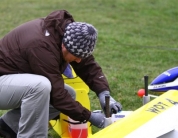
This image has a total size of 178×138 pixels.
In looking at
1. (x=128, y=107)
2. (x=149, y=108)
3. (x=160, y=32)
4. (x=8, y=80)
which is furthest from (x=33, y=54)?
(x=160, y=32)

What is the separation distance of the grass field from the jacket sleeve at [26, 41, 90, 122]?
149cm

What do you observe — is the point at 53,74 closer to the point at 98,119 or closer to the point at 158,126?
the point at 98,119

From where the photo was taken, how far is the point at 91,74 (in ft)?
11.4

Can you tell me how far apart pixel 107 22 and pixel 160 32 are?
134 centimetres

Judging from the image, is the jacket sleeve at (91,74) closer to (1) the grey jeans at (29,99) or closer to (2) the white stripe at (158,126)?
(1) the grey jeans at (29,99)

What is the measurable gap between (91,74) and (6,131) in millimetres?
860

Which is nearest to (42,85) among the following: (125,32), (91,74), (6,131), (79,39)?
(79,39)

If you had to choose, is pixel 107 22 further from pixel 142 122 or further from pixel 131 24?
pixel 142 122

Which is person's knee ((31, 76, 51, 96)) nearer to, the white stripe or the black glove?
the black glove

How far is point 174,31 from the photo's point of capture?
9492mm

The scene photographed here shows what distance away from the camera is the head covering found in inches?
114

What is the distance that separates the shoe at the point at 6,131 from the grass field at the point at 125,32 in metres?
1.15

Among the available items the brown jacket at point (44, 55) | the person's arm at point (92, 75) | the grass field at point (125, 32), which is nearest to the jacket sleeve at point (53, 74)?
the brown jacket at point (44, 55)

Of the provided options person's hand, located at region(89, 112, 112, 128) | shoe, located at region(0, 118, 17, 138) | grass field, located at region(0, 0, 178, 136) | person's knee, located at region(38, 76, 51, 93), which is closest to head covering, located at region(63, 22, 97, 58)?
person's knee, located at region(38, 76, 51, 93)
